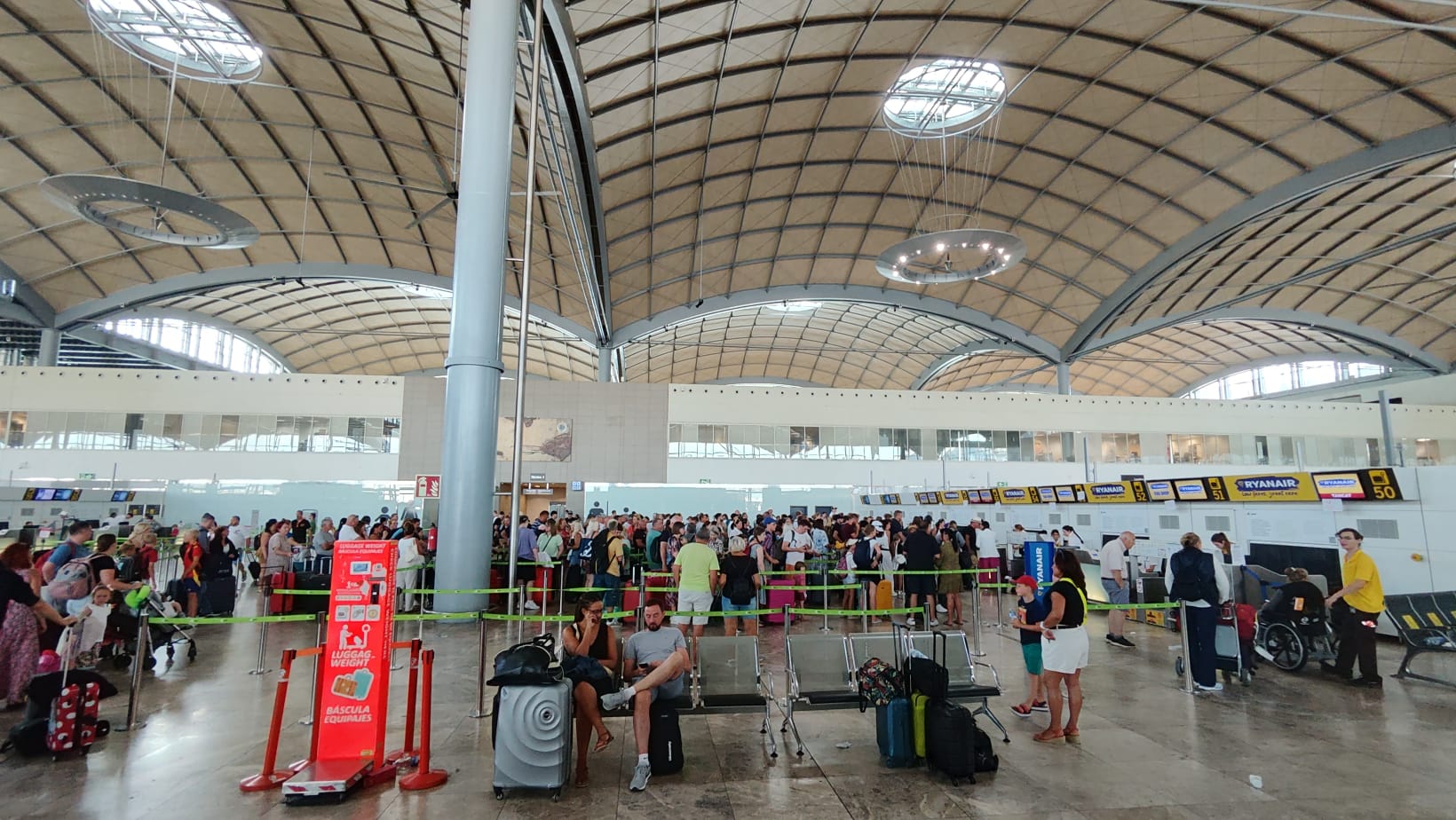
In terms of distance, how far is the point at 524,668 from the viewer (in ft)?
15.6

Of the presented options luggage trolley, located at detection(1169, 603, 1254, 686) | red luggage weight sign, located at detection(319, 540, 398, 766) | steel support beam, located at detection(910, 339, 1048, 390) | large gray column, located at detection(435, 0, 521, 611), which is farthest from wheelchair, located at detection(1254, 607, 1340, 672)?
steel support beam, located at detection(910, 339, 1048, 390)

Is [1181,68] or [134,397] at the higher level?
[1181,68]

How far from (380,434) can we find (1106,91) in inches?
1301

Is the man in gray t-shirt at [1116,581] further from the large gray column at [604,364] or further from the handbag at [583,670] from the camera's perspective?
the large gray column at [604,364]

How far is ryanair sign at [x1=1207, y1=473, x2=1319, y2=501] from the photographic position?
37.8ft

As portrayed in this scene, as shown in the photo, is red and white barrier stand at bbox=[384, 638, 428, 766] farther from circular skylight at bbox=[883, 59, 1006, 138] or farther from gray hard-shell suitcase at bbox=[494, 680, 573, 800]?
circular skylight at bbox=[883, 59, 1006, 138]

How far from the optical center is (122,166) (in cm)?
2519

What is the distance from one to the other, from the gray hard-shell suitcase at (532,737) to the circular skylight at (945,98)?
21.5 meters

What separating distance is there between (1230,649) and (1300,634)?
45.3 inches

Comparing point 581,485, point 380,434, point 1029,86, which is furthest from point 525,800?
point 380,434

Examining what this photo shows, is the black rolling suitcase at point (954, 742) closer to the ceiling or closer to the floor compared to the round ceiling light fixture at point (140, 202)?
closer to the floor

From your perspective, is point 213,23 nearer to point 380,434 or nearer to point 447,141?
point 447,141

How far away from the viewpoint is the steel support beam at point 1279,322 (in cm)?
3909

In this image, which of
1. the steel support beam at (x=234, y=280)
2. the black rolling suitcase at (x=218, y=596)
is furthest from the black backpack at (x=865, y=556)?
the steel support beam at (x=234, y=280)
